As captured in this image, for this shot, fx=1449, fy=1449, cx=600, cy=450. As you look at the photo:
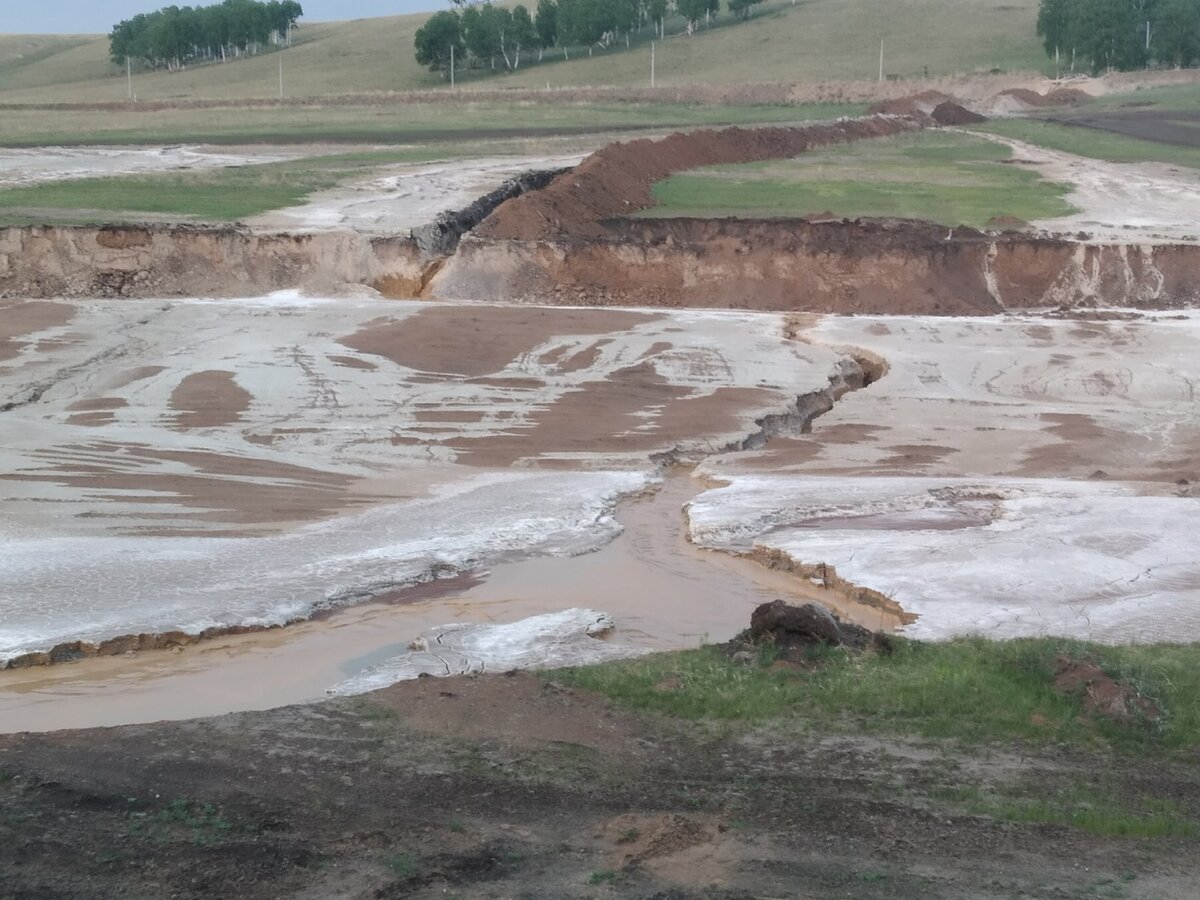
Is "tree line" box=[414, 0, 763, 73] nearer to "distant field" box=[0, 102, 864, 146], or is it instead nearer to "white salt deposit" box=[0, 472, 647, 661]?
"distant field" box=[0, 102, 864, 146]

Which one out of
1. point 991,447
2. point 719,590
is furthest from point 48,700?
point 991,447

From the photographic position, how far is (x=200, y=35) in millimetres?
122750

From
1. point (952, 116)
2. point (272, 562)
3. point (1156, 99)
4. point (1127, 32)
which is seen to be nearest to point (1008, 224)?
point (272, 562)

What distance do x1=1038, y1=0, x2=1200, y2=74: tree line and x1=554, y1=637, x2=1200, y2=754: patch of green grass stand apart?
87.6 m

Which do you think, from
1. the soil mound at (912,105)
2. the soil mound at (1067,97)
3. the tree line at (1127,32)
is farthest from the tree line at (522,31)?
the soil mound at (912,105)

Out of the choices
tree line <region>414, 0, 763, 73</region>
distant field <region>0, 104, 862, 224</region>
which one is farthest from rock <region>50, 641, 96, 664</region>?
tree line <region>414, 0, 763, 73</region>

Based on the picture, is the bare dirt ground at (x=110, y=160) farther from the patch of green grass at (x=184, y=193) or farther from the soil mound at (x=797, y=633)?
the soil mound at (x=797, y=633)

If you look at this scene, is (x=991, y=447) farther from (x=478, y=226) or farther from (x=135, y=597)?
(x=478, y=226)

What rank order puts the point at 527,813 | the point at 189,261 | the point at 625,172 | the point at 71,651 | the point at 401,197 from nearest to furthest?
1. the point at 527,813
2. the point at 71,651
3. the point at 189,261
4. the point at 401,197
5. the point at 625,172

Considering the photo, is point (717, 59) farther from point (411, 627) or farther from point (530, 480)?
point (411, 627)

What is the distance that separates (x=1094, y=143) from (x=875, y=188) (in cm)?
1524

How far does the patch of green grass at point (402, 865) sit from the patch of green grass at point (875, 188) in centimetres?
2669

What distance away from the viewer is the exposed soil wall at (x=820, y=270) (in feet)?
93.7

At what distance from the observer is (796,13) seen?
120 metres
